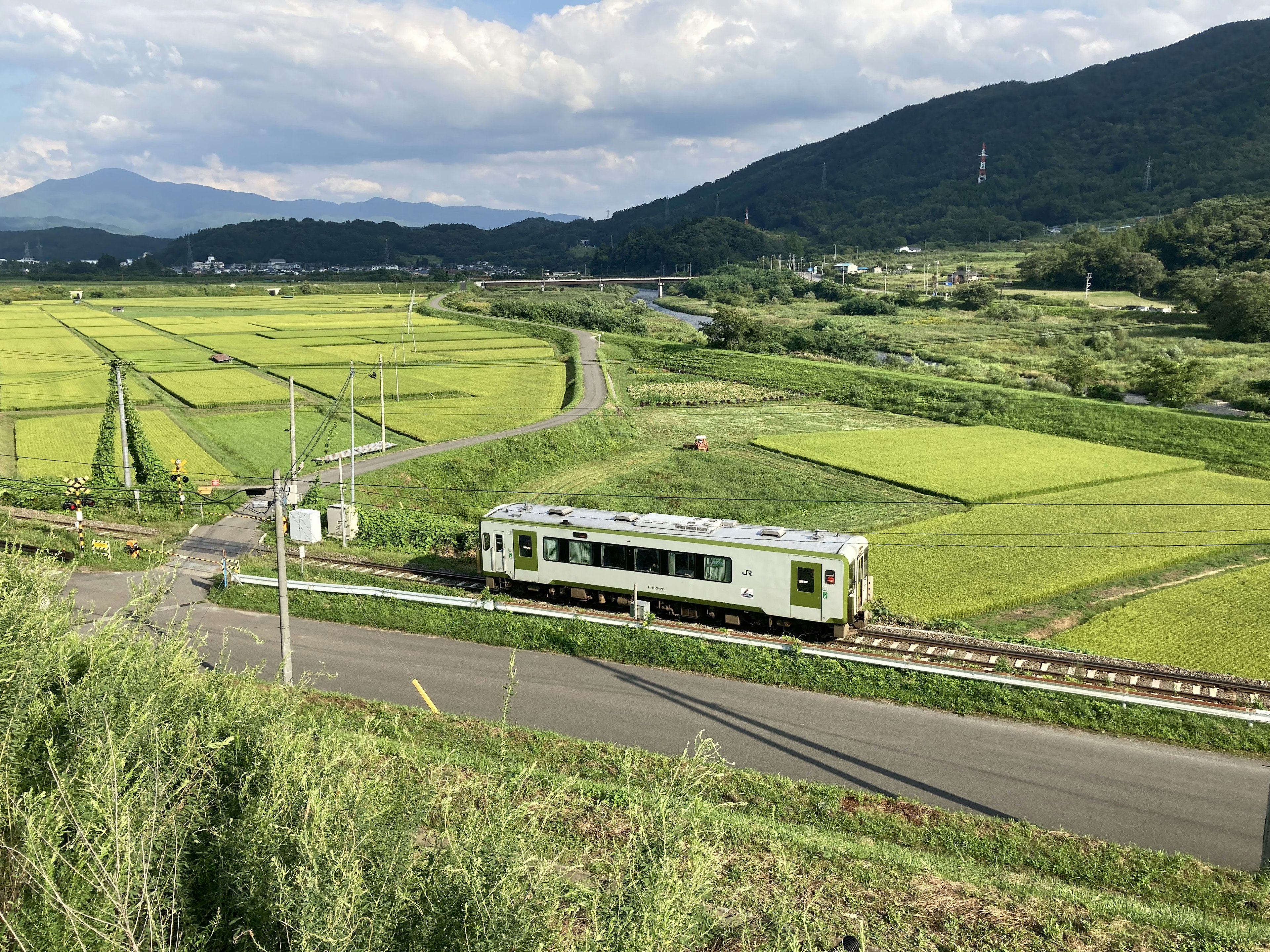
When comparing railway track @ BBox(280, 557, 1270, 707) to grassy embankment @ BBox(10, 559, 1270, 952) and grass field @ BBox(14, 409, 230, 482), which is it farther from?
grass field @ BBox(14, 409, 230, 482)

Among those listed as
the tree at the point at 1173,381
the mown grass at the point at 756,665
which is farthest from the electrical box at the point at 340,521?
the tree at the point at 1173,381

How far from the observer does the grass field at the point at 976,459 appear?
41062 millimetres

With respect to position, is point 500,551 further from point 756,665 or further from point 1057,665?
point 1057,665

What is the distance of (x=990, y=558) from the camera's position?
31.2m

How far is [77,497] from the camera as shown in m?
37.3

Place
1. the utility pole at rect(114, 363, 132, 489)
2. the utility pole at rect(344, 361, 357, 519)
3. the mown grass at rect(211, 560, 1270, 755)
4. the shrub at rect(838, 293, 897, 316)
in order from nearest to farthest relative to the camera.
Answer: the mown grass at rect(211, 560, 1270, 755), the utility pole at rect(344, 361, 357, 519), the utility pole at rect(114, 363, 132, 489), the shrub at rect(838, 293, 897, 316)

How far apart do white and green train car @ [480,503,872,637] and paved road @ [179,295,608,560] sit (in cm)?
1041

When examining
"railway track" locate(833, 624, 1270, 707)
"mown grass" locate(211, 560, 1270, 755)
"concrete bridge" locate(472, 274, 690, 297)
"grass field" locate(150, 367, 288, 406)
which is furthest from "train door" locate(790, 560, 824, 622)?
"concrete bridge" locate(472, 274, 690, 297)

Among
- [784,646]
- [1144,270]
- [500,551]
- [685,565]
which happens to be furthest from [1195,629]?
[1144,270]

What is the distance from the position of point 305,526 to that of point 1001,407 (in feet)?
146

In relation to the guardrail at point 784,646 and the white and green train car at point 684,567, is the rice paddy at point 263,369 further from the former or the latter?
the white and green train car at point 684,567

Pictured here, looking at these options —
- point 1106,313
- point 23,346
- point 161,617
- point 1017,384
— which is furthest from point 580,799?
point 1106,313

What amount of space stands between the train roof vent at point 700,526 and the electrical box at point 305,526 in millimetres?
15494

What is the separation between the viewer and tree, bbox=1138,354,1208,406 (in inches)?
2216
